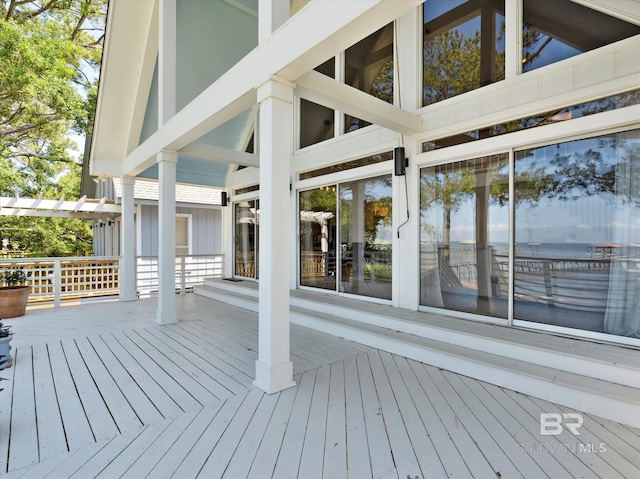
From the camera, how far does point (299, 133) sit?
21.6ft

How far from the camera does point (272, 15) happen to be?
2812 mm

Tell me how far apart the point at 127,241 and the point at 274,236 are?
524 centimetres

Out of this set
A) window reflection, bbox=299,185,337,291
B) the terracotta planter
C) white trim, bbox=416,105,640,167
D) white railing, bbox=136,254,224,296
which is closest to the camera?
white trim, bbox=416,105,640,167

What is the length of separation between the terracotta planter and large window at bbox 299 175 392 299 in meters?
4.85

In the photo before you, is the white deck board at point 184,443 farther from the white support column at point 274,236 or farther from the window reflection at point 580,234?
the window reflection at point 580,234

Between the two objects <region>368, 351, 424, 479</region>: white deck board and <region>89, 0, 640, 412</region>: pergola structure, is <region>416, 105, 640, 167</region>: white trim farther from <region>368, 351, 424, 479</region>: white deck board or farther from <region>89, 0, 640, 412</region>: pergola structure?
<region>368, 351, 424, 479</region>: white deck board

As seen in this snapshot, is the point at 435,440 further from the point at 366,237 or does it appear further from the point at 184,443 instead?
the point at 366,237

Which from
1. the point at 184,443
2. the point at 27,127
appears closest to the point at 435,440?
the point at 184,443

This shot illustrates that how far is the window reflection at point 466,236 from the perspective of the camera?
3785 millimetres

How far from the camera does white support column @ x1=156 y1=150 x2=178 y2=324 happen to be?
4.99 metres

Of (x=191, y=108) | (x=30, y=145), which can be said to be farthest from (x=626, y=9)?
(x=30, y=145)

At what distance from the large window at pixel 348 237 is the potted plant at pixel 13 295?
4853 millimetres

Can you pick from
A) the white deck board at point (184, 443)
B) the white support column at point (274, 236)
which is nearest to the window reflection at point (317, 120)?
the white support column at point (274, 236)

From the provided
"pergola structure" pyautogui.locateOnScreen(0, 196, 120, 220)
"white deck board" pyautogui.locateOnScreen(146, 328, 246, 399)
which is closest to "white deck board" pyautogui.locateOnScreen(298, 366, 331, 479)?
"white deck board" pyautogui.locateOnScreen(146, 328, 246, 399)
